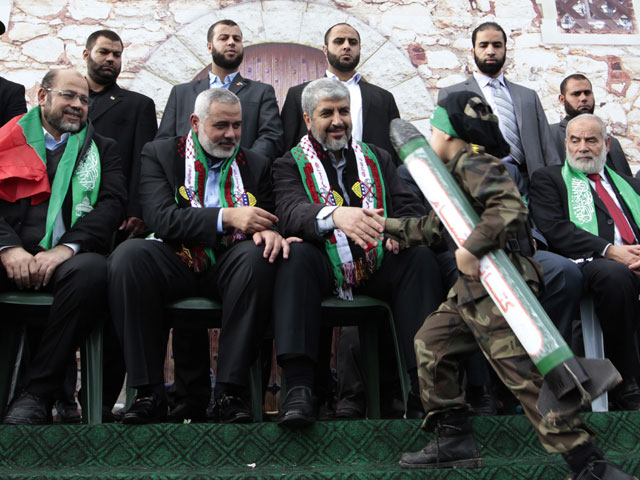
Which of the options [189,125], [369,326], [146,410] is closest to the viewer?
[146,410]

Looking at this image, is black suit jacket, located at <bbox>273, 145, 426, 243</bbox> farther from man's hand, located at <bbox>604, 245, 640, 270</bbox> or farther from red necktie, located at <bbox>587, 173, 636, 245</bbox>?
red necktie, located at <bbox>587, 173, 636, 245</bbox>

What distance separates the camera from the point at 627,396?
349cm

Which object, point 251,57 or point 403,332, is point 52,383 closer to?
point 403,332

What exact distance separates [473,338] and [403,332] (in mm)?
507

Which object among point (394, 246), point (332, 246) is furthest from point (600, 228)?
point (332, 246)

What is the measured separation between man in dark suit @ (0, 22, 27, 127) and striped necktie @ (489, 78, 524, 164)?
9.32 feet

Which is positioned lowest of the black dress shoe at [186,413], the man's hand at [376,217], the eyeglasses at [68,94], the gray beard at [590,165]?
the black dress shoe at [186,413]

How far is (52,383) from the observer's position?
10.0ft

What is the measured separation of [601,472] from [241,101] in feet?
10.0

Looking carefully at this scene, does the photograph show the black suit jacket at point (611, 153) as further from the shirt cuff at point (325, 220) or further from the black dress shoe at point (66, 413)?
the black dress shoe at point (66, 413)

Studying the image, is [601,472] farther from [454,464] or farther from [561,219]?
[561,219]

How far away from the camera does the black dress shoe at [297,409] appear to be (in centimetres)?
277

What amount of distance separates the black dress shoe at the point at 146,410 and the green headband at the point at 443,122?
153 cm

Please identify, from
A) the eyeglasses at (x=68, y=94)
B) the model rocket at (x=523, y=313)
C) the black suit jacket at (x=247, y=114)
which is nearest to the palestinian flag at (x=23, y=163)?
the eyeglasses at (x=68, y=94)
